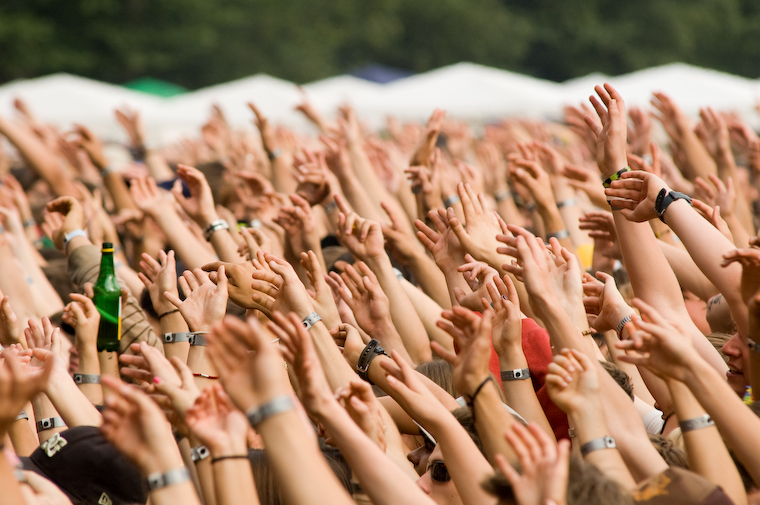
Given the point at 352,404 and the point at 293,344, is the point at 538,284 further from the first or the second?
the point at 293,344

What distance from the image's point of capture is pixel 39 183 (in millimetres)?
9875

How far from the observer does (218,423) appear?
2.25m

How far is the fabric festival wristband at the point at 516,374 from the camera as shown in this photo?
9.30 feet

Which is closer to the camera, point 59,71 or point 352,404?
point 352,404

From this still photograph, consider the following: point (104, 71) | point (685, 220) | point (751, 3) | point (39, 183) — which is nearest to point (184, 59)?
point (104, 71)

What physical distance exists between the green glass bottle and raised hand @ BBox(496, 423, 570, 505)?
2.72 m

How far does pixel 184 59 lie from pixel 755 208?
3066cm

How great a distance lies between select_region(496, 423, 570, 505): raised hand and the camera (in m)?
1.89

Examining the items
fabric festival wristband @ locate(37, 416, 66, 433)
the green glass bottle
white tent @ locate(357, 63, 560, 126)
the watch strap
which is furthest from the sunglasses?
white tent @ locate(357, 63, 560, 126)

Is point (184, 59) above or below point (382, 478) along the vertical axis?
below

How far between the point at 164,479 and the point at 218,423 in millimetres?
208

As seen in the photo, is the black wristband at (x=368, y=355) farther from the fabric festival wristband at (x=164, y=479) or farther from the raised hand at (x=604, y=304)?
the fabric festival wristband at (x=164, y=479)

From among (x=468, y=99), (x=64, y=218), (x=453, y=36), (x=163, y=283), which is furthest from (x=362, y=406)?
(x=453, y=36)

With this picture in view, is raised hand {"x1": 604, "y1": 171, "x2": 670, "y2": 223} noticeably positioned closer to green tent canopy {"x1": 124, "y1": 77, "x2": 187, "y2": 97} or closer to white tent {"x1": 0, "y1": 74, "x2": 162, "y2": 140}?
white tent {"x1": 0, "y1": 74, "x2": 162, "y2": 140}
